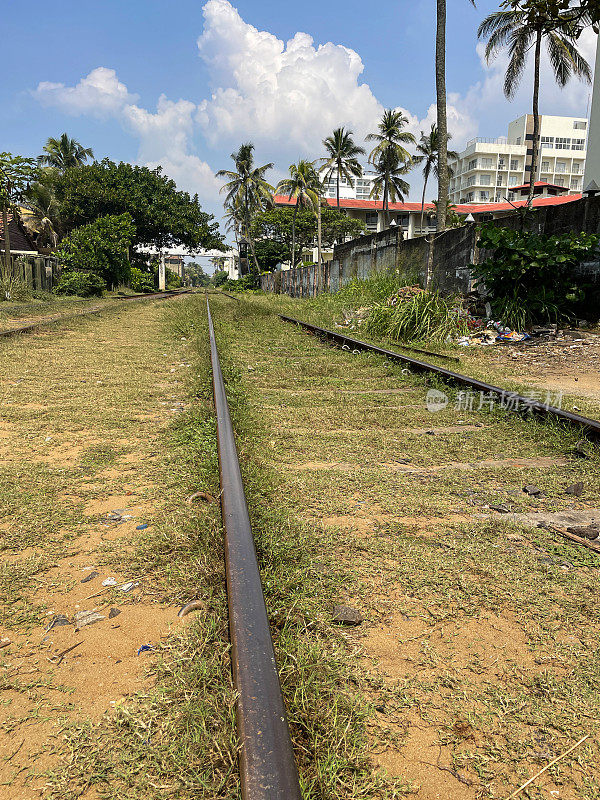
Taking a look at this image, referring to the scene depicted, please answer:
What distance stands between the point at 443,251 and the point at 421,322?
14.1ft

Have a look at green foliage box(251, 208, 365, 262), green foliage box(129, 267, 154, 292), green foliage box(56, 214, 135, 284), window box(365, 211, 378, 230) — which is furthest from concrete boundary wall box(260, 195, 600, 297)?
window box(365, 211, 378, 230)

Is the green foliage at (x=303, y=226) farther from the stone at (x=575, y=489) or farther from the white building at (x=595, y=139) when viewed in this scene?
the stone at (x=575, y=489)

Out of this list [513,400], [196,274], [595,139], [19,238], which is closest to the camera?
[513,400]

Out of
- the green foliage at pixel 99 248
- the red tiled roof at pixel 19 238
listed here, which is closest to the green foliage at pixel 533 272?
the green foliage at pixel 99 248

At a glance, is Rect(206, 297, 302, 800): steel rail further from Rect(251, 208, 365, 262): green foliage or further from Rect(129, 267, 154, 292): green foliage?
Rect(251, 208, 365, 262): green foliage

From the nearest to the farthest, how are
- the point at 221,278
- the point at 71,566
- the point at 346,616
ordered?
the point at 346,616 → the point at 71,566 → the point at 221,278

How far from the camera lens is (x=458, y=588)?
182 cm

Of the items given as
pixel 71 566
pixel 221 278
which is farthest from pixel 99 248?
pixel 221 278

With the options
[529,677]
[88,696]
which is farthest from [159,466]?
[529,677]

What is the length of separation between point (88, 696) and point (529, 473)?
7.80ft

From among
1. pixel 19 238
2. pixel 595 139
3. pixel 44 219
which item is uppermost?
pixel 595 139

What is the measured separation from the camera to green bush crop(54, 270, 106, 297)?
77.8 ft

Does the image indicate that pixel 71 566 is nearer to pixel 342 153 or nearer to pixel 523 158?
pixel 342 153

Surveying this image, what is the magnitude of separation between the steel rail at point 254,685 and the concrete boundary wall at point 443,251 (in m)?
9.26
